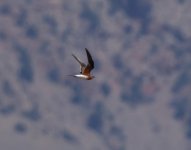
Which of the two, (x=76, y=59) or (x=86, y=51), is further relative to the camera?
(x=76, y=59)

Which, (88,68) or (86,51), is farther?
(88,68)
